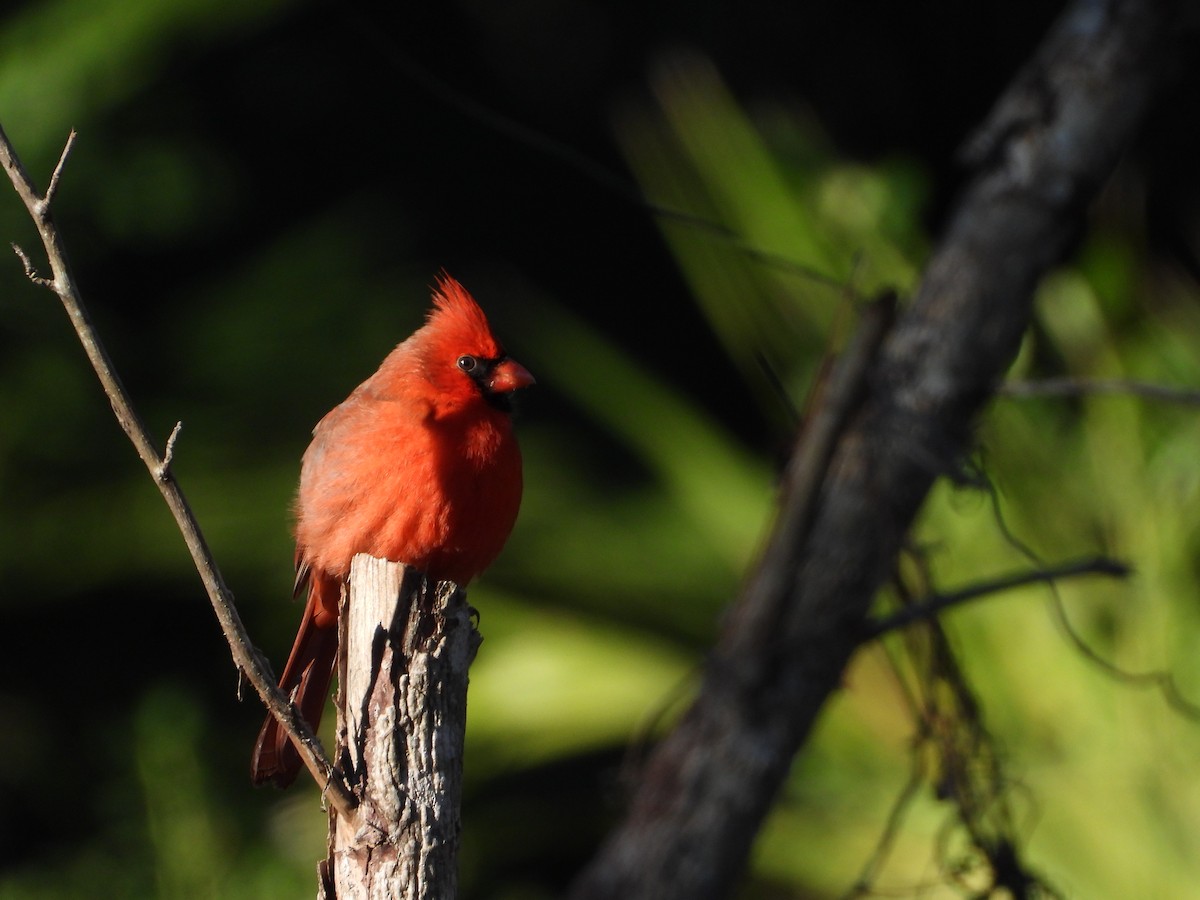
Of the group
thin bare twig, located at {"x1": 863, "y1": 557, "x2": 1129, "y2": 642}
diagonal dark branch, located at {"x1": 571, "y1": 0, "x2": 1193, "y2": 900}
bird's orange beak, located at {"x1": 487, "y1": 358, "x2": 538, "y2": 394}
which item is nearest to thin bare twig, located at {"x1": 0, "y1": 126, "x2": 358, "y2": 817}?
bird's orange beak, located at {"x1": 487, "y1": 358, "x2": 538, "y2": 394}

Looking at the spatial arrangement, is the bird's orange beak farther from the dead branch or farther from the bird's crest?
the dead branch

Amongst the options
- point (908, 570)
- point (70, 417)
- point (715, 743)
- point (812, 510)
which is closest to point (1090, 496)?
point (908, 570)

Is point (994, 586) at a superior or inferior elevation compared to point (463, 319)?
inferior

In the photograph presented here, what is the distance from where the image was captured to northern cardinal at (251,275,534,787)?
2.70 meters

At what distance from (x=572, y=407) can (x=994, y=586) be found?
2.06m

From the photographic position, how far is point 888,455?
3.32 metres

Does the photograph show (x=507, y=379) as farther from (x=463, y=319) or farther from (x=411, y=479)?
(x=411, y=479)

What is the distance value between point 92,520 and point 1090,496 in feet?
9.06

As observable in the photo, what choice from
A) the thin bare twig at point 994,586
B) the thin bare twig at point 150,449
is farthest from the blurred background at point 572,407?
the thin bare twig at point 150,449

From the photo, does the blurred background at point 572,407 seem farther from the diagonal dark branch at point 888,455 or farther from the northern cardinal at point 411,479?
the northern cardinal at point 411,479

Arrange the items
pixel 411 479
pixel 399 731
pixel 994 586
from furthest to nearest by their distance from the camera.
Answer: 1. pixel 994 586
2. pixel 411 479
3. pixel 399 731

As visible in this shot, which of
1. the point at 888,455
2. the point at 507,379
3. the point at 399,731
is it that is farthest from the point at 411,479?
the point at 888,455

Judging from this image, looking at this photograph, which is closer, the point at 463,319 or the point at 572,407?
the point at 463,319

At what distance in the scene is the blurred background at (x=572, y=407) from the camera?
3746 mm
